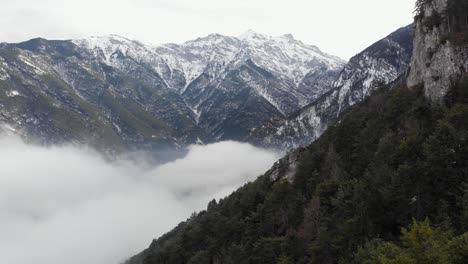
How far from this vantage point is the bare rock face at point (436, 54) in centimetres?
9931

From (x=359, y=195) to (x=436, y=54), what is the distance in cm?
4309

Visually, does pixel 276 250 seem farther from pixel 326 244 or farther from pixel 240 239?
pixel 240 239

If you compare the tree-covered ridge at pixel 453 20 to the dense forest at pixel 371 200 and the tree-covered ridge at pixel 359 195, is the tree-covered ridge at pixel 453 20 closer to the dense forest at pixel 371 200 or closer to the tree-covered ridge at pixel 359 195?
the dense forest at pixel 371 200

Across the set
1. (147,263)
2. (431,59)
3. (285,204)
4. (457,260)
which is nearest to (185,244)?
(147,263)

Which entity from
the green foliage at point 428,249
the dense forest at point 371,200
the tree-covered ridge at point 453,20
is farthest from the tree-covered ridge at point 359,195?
the tree-covered ridge at point 453,20

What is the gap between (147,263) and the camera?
542ft

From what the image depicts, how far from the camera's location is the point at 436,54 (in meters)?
107

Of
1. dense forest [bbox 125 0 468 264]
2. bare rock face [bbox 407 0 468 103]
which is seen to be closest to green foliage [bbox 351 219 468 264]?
dense forest [bbox 125 0 468 264]

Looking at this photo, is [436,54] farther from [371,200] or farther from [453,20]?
[371,200]

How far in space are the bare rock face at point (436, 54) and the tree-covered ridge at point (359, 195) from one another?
3.72 m

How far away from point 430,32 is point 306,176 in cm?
4886

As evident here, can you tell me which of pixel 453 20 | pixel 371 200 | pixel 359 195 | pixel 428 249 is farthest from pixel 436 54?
pixel 428 249

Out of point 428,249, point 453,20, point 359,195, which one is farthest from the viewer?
point 453,20

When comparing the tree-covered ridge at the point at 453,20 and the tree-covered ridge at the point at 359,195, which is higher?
the tree-covered ridge at the point at 453,20
